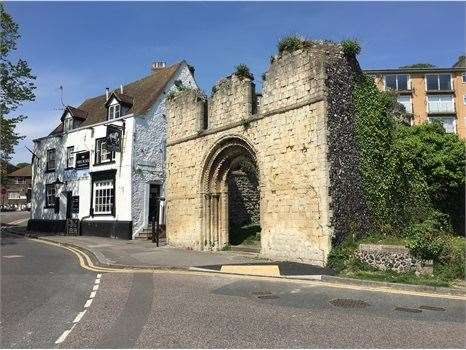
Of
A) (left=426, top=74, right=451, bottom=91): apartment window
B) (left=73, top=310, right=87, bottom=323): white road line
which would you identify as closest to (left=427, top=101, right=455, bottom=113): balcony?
(left=426, top=74, right=451, bottom=91): apartment window

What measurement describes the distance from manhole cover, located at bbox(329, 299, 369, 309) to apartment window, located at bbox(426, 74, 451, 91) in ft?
181

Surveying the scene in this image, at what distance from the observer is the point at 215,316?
24.2 ft

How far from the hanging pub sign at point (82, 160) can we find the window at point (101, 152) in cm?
109

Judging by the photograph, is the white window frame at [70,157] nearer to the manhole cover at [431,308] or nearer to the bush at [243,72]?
the bush at [243,72]

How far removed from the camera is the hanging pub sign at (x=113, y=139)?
26.0m

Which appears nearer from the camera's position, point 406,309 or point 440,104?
point 406,309

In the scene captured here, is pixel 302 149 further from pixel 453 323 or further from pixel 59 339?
pixel 59 339

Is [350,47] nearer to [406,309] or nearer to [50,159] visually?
[406,309]

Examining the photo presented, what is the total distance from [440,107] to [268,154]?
4934 cm

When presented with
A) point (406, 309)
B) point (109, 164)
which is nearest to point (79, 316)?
point (406, 309)

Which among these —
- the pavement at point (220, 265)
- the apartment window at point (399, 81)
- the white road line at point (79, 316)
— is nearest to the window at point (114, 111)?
the pavement at point (220, 265)

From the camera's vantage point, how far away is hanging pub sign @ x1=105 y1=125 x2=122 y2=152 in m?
26.0

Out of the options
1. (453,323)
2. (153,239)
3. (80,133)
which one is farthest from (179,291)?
(80,133)

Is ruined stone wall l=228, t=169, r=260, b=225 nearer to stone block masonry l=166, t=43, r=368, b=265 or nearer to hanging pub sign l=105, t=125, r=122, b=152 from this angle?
stone block masonry l=166, t=43, r=368, b=265
